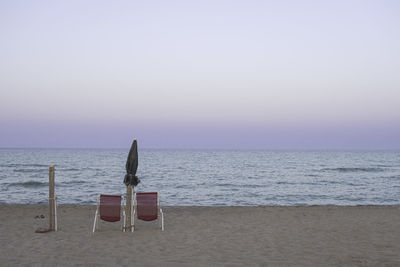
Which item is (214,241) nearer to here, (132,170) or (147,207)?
(147,207)

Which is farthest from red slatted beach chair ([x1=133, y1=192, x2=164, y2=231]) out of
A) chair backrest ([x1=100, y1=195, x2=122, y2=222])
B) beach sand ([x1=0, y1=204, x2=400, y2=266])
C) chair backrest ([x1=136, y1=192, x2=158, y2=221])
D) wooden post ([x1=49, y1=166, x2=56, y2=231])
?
wooden post ([x1=49, y1=166, x2=56, y2=231])

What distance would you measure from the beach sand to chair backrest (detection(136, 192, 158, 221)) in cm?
36

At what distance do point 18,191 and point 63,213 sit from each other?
10.8 m

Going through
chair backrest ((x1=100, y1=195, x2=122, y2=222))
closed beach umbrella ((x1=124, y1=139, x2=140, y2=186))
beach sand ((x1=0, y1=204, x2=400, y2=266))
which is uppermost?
closed beach umbrella ((x1=124, y1=139, x2=140, y2=186))

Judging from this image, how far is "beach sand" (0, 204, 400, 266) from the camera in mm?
5871

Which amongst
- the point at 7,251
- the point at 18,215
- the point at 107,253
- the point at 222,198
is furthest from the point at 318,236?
the point at 222,198

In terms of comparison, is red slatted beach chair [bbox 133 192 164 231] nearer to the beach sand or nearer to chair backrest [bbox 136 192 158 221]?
chair backrest [bbox 136 192 158 221]

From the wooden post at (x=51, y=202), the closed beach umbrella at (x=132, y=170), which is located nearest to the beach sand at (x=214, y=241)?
the wooden post at (x=51, y=202)

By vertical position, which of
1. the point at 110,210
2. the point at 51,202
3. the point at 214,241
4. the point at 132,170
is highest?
the point at 132,170

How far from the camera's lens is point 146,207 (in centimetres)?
849

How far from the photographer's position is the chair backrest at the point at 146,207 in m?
8.46

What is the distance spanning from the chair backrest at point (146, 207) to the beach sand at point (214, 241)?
1.17 feet

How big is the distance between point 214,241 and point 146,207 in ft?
6.57

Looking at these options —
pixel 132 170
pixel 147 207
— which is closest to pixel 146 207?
pixel 147 207
